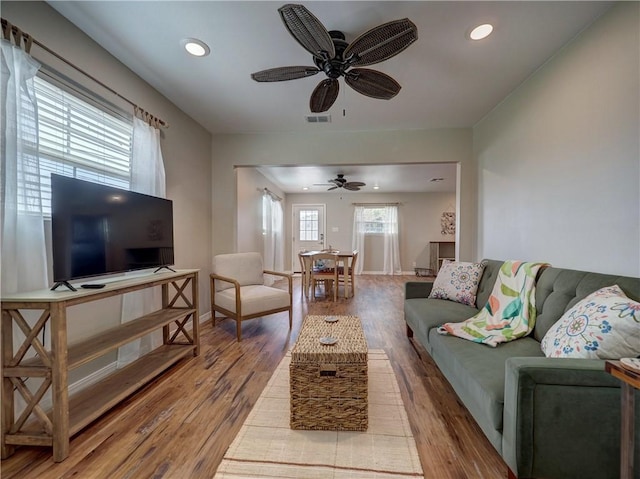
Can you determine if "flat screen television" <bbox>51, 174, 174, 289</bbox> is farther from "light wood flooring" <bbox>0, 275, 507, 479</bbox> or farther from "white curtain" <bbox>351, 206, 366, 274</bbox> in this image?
"white curtain" <bbox>351, 206, 366, 274</bbox>

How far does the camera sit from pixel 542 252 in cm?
213

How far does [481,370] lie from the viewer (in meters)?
1.28

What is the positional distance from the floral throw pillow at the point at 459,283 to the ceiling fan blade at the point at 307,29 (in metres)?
2.12

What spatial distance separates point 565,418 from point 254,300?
2.41 meters

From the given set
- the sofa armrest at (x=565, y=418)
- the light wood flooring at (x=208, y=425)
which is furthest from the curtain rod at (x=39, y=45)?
the sofa armrest at (x=565, y=418)

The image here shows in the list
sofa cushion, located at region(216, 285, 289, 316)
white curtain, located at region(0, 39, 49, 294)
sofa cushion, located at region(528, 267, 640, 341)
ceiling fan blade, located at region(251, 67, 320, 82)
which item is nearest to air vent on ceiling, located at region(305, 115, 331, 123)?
ceiling fan blade, located at region(251, 67, 320, 82)

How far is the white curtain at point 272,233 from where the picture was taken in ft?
18.7

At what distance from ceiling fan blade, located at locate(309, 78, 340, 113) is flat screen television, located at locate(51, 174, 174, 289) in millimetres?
1509

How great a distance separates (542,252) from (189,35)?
307cm

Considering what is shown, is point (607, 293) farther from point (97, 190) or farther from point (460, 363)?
point (97, 190)

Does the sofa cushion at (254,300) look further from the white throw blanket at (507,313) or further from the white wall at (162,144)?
the white throw blanket at (507,313)

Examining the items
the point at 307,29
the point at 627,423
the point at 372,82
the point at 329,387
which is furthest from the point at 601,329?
the point at 307,29

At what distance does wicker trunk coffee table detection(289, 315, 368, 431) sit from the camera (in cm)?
138

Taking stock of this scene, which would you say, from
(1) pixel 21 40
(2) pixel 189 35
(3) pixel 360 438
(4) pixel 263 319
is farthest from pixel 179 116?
(3) pixel 360 438
